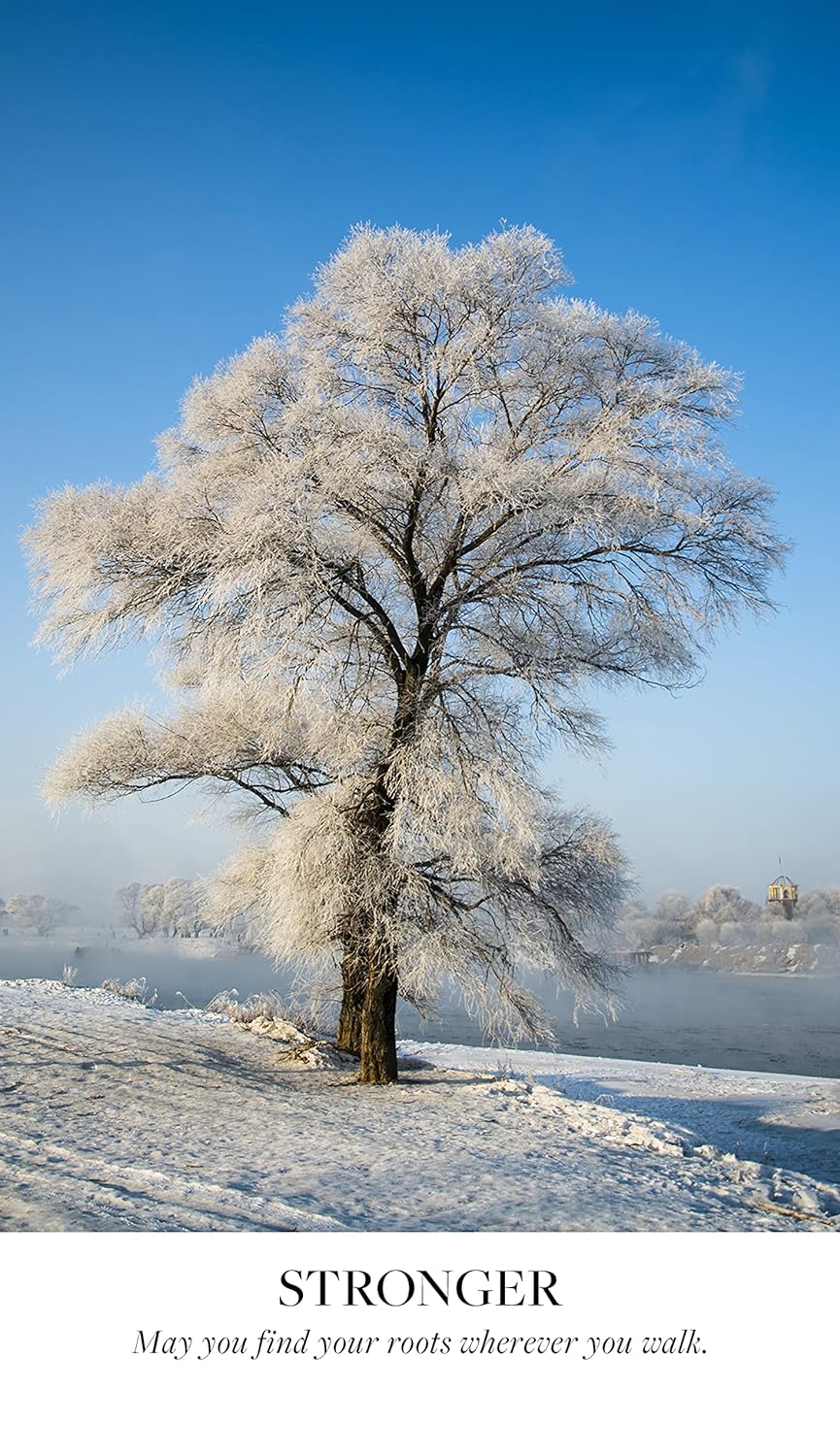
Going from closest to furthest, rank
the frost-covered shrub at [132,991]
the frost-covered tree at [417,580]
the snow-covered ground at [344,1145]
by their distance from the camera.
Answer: the snow-covered ground at [344,1145]
the frost-covered tree at [417,580]
the frost-covered shrub at [132,991]

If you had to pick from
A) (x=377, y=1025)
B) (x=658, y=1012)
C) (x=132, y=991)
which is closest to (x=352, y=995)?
(x=377, y=1025)

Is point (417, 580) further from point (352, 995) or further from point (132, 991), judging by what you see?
point (132, 991)

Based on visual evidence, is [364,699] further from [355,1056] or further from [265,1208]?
[265,1208]

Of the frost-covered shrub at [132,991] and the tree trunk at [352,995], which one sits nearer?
the tree trunk at [352,995]

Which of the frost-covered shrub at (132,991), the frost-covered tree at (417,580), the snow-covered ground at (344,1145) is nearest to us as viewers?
the snow-covered ground at (344,1145)

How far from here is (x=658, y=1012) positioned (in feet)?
106

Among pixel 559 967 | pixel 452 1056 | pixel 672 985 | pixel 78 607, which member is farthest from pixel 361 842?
pixel 672 985

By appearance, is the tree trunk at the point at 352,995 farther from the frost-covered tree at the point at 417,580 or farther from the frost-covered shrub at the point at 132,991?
the frost-covered shrub at the point at 132,991

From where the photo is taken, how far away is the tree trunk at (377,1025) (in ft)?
36.0

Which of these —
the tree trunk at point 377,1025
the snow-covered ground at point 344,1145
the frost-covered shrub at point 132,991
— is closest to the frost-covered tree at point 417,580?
the tree trunk at point 377,1025

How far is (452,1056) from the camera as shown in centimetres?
1733

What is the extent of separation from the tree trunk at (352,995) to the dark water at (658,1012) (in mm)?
798
